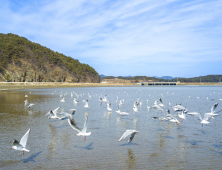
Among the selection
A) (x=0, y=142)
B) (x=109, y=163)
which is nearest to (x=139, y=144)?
(x=109, y=163)

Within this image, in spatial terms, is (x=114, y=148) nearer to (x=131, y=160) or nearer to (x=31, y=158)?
(x=131, y=160)

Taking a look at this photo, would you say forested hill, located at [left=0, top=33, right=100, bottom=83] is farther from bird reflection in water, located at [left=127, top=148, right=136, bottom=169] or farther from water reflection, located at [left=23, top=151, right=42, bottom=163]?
bird reflection in water, located at [left=127, top=148, right=136, bottom=169]

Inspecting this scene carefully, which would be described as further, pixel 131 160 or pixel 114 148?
pixel 114 148

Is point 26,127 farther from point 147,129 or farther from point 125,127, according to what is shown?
point 147,129

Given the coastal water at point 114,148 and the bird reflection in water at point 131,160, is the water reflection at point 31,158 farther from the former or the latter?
the bird reflection in water at point 131,160

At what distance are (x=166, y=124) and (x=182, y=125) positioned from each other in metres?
0.94

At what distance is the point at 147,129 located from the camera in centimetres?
1144

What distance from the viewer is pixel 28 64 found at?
77.2 metres

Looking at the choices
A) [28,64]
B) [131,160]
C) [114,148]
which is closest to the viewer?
[131,160]

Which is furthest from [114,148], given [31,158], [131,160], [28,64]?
[28,64]

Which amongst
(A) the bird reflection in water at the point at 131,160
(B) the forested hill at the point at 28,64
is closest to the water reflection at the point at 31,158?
(A) the bird reflection in water at the point at 131,160

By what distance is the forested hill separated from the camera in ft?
233

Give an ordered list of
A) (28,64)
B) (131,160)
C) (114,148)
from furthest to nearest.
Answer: (28,64)
(114,148)
(131,160)

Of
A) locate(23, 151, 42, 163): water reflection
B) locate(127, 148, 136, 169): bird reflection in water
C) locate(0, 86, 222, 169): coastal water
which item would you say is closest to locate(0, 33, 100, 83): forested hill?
locate(0, 86, 222, 169): coastal water
